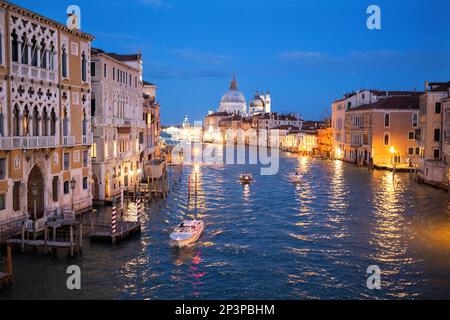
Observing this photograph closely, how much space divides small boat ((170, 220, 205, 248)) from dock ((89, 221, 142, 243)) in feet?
5.68

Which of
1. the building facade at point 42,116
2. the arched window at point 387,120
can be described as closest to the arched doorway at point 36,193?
the building facade at point 42,116

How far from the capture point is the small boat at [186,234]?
55.8 ft

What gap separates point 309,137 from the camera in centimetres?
7769

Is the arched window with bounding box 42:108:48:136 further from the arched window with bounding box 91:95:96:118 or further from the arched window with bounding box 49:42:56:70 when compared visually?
the arched window with bounding box 91:95:96:118

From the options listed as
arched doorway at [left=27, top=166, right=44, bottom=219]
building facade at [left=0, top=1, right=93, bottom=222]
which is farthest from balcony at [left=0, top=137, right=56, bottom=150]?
arched doorway at [left=27, top=166, right=44, bottom=219]

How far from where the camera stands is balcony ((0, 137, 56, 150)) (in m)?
15.9

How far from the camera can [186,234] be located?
1734cm

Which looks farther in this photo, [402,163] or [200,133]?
[200,133]

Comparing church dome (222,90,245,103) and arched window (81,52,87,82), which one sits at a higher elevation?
church dome (222,90,245,103)
